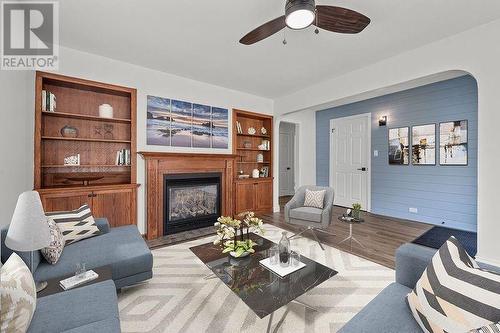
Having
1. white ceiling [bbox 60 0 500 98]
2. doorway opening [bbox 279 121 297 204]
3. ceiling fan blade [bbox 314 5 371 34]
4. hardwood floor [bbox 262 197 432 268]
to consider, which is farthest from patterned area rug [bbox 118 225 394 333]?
doorway opening [bbox 279 121 297 204]

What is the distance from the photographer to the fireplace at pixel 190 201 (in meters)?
3.65

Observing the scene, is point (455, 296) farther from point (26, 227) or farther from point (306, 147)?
point (306, 147)

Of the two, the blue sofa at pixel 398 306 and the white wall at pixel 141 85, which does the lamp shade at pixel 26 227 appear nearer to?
the white wall at pixel 141 85

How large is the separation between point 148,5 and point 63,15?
952 millimetres

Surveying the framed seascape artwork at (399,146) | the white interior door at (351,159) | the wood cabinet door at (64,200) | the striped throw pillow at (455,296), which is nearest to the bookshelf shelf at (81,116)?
the wood cabinet door at (64,200)

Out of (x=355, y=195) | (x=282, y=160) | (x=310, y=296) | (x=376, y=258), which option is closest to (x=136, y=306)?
(x=310, y=296)

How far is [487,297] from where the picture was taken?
88 cm

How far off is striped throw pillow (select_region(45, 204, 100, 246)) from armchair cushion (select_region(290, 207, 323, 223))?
2442 millimetres

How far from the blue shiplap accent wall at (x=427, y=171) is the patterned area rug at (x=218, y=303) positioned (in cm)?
254

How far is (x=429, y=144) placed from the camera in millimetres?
4152

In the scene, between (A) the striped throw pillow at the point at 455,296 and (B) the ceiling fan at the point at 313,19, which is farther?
(B) the ceiling fan at the point at 313,19

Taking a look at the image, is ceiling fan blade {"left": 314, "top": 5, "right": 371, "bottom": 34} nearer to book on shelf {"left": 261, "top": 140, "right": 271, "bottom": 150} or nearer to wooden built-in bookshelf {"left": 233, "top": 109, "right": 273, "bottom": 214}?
wooden built-in bookshelf {"left": 233, "top": 109, "right": 273, "bottom": 214}

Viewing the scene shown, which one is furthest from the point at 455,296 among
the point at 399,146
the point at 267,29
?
the point at 399,146

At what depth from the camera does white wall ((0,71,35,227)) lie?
1.85 m
